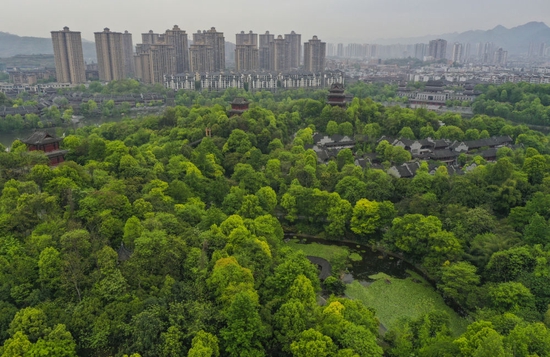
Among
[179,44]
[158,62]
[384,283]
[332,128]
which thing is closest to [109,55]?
[158,62]

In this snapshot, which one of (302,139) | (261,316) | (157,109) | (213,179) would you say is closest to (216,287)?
(261,316)

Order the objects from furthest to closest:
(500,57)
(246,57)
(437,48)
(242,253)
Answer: (437,48) < (500,57) < (246,57) < (242,253)

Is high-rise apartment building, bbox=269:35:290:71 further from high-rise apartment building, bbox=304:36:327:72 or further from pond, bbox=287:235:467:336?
pond, bbox=287:235:467:336

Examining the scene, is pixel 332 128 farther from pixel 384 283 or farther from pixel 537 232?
pixel 537 232

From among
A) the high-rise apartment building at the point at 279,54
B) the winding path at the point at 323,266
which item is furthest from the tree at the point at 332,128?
the high-rise apartment building at the point at 279,54

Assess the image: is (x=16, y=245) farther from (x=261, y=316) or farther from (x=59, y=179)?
(x=261, y=316)

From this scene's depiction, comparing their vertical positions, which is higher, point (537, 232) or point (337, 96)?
point (337, 96)
